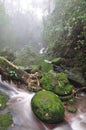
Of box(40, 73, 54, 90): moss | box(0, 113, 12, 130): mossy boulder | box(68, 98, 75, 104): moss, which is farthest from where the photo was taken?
box(40, 73, 54, 90): moss

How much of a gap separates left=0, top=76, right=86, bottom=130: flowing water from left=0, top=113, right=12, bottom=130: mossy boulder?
159 mm

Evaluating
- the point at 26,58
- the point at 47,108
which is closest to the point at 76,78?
the point at 47,108

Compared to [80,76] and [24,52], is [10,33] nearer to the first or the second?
[24,52]

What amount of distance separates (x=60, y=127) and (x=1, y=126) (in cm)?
207

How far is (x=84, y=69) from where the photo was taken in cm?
1187

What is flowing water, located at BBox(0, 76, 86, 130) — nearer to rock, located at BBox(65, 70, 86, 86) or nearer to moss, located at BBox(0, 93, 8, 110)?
moss, located at BBox(0, 93, 8, 110)

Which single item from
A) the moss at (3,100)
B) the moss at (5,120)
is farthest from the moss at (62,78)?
the moss at (5,120)

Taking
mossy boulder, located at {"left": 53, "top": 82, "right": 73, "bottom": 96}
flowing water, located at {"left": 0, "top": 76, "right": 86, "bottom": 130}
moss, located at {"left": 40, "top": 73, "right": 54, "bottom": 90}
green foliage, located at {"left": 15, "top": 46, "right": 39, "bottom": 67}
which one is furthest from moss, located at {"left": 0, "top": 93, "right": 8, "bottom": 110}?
green foliage, located at {"left": 15, "top": 46, "right": 39, "bottom": 67}

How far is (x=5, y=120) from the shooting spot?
23.0 ft

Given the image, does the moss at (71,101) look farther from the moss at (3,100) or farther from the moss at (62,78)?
the moss at (3,100)

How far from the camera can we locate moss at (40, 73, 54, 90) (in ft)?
32.7

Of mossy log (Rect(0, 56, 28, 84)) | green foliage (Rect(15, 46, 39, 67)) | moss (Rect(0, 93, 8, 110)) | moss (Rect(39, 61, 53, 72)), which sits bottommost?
moss (Rect(0, 93, 8, 110))

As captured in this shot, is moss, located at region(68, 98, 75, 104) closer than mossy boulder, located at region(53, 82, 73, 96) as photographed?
Yes

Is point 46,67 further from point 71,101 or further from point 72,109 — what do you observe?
point 72,109
